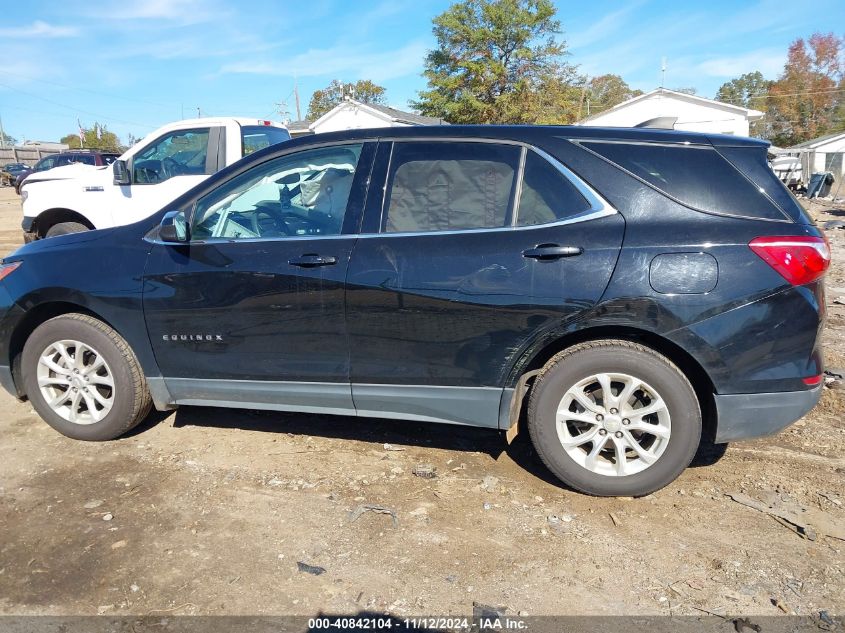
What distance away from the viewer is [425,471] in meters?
3.55

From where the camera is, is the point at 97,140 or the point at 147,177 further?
the point at 97,140

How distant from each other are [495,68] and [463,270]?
117 ft

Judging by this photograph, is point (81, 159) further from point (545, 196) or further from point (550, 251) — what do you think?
point (550, 251)

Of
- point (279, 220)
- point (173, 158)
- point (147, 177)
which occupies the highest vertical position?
point (173, 158)

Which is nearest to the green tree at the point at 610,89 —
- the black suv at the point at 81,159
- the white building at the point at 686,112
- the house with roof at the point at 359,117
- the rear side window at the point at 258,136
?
the white building at the point at 686,112

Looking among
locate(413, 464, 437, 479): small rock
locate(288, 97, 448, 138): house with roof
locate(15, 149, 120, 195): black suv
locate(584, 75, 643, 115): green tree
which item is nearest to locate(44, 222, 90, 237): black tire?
locate(413, 464, 437, 479): small rock

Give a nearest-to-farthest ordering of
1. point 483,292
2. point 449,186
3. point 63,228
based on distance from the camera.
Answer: point 483,292
point 449,186
point 63,228

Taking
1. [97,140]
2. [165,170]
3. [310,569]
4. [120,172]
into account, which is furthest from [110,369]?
[97,140]

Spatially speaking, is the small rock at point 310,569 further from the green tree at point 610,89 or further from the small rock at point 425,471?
the green tree at point 610,89

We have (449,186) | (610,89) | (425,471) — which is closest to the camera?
(449,186)

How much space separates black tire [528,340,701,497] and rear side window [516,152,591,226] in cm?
68

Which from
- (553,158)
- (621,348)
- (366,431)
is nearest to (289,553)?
(366,431)

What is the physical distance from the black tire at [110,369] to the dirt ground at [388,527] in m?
0.13

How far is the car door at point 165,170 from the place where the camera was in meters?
7.14
